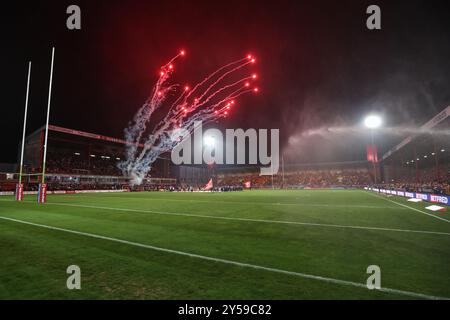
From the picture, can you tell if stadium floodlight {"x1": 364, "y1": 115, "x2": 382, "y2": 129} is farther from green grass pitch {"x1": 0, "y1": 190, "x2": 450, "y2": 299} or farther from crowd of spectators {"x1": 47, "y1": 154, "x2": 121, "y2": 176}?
crowd of spectators {"x1": 47, "y1": 154, "x2": 121, "y2": 176}

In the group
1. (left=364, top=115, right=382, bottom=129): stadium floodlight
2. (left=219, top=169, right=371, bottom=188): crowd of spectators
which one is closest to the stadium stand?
(left=364, top=115, right=382, bottom=129): stadium floodlight

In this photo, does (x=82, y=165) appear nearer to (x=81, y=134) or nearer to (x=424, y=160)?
(x=81, y=134)

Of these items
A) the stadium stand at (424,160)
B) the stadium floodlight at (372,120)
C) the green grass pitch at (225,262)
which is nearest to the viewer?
the green grass pitch at (225,262)

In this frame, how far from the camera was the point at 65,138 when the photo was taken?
59.5 m

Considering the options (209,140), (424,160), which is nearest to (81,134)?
(209,140)

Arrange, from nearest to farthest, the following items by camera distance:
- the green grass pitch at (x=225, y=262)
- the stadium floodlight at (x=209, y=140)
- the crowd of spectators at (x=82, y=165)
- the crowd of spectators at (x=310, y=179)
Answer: the green grass pitch at (x=225, y=262) < the stadium floodlight at (x=209, y=140) < the crowd of spectators at (x=82, y=165) < the crowd of spectators at (x=310, y=179)

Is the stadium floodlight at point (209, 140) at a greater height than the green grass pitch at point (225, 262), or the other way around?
the stadium floodlight at point (209, 140)

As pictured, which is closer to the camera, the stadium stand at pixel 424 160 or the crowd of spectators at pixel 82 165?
the stadium stand at pixel 424 160

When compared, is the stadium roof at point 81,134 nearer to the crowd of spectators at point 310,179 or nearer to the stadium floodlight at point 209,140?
the stadium floodlight at point 209,140

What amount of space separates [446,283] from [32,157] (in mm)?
65604

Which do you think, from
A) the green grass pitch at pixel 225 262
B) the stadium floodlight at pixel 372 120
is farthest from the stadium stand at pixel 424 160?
the green grass pitch at pixel 225 262

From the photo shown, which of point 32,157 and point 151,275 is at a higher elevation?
point 32,157
